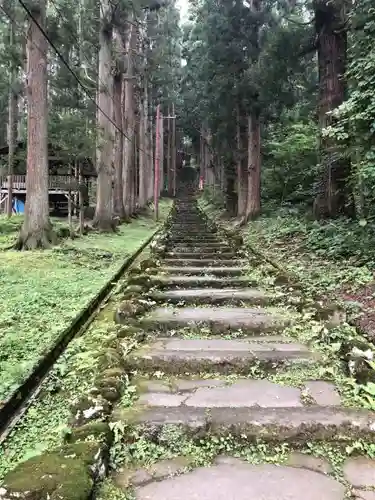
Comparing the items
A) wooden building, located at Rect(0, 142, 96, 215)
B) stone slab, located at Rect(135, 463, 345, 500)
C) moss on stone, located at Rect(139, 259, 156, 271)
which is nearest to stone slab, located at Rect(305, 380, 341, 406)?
stone slab, located at Rect(135, 463, 345, 500)

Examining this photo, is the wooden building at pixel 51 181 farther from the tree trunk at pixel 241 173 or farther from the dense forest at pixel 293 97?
the dense forest at pixel 293 97

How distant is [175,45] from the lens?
34.9m

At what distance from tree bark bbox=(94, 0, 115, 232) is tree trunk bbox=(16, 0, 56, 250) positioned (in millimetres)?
4775

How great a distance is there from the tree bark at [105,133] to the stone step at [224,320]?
11.0 m

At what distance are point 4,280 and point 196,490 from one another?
5.84 meters

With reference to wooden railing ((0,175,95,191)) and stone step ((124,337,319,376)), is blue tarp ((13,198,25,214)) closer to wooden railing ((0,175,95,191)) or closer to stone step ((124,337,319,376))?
wooden railing ((0,175,95,191))

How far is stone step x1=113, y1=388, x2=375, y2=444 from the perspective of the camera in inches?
122

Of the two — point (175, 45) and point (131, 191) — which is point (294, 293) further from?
point (175, 45)

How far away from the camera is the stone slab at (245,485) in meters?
2.53

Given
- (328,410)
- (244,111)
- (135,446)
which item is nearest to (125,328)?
(135,446)

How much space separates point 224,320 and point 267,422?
212 centimetres

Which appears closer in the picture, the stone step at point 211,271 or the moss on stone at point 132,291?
the moss on stone at point 132,291

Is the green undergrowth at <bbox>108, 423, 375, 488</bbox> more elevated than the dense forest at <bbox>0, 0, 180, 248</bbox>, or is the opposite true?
the dense forest at <bbox>0, 0, 180, 248</bbox>

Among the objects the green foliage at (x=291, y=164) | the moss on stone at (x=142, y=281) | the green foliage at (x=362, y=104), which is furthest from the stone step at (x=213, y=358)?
the green foliage at (x=291, y=164)
